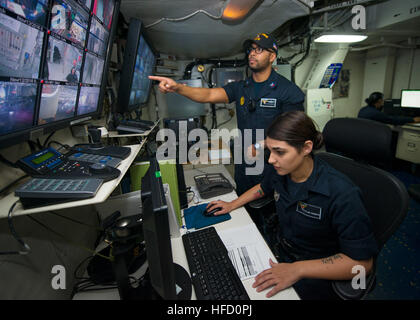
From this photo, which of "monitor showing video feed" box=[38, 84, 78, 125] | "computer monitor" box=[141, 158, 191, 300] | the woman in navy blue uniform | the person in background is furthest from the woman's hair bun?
the person in background

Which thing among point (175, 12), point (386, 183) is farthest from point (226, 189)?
point (175, 12)

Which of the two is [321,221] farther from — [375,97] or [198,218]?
[375,97]

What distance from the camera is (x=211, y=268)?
2.82 feet

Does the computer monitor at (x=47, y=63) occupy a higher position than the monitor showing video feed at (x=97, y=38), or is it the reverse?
the monitor showing video feed at (x=97, y=38)

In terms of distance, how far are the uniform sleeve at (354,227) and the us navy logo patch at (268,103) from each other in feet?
3.51

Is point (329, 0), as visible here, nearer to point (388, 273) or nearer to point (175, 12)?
point (175, 12)

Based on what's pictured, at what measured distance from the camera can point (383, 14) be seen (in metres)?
2.71

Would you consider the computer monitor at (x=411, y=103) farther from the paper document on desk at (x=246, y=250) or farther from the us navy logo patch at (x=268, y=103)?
the paper document on desk at (x=246, y=250)

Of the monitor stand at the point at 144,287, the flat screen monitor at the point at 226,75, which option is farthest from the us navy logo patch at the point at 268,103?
the flat screen monitor at the point at 226,75

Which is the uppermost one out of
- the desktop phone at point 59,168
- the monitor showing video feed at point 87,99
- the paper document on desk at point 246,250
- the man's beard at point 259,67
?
the man's beard at point 259,67

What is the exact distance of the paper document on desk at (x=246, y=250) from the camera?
0.87 metres

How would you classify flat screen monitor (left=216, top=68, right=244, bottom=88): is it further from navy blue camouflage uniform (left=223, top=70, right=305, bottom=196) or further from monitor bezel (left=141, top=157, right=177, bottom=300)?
monitor bezel (left=141, top=157, right=177, bottom=300)

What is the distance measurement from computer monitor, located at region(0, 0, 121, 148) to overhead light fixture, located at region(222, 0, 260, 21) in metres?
0.93

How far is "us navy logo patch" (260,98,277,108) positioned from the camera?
1729 millimetres
